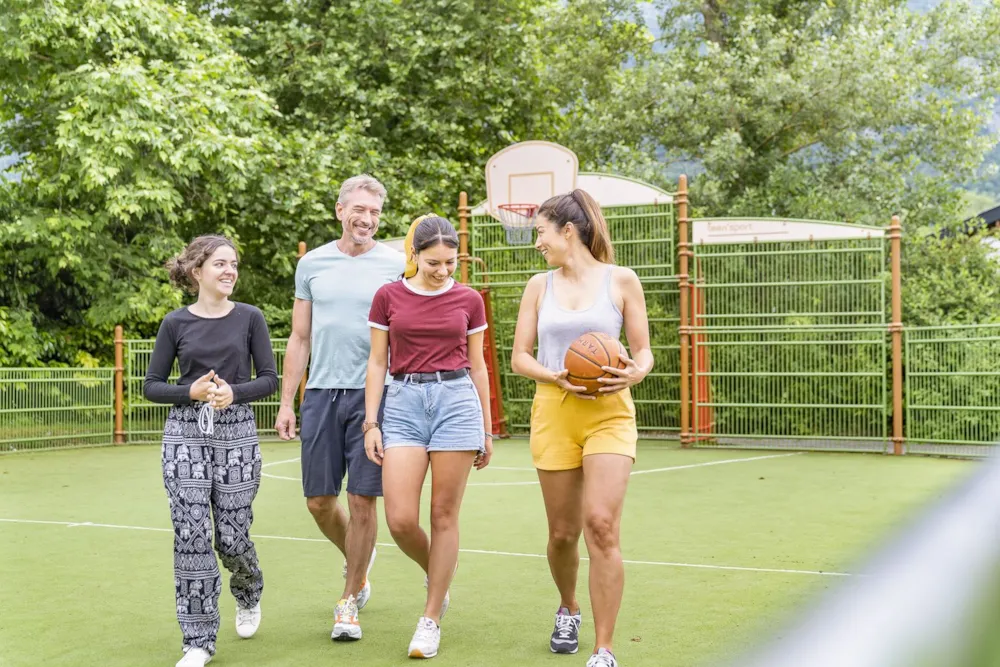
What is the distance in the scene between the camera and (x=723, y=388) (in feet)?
54.6

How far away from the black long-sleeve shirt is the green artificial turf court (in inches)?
44.3

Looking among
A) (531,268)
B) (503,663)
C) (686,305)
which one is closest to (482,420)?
(503,663)

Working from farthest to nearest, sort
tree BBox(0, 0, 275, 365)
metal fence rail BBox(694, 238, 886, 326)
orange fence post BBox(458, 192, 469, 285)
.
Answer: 1. tree BBox(0, 0, 275, 365)
2. orange fence post BBox(458, 192, 469, 285)
3. metal fence rail BBox(694, 238, 886, 326)

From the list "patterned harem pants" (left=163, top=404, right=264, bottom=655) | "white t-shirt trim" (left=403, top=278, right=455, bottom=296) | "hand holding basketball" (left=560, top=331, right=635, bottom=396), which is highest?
"white t-shirt trim" (left=403, top=278, right=455, bottom=296)

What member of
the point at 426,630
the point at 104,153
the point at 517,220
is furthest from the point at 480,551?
the point at 104,153

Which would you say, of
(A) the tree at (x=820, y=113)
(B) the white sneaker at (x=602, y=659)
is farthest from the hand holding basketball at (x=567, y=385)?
(A) the tree at (x=820, y=113)

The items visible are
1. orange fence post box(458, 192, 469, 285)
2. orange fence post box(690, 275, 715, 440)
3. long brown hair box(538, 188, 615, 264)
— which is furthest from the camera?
orange fence post box(458, 192, 469, 285)

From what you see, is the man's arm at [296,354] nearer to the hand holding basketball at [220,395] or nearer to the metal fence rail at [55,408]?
the hand holding basketball at [220,395]

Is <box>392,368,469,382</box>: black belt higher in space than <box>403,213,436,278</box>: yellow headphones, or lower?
lower

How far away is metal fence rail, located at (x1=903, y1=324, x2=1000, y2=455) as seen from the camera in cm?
1452

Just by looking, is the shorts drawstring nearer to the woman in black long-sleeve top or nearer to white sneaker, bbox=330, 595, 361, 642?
the woman in black long-sleeve top

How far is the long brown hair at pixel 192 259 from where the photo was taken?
4.73 meters

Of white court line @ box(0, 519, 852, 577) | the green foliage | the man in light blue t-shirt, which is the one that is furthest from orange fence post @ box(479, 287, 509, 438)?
the man in light blue t-shirt

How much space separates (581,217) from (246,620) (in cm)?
227
